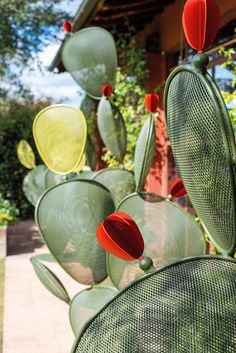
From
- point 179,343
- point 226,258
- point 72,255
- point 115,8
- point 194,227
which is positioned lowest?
point 72,255

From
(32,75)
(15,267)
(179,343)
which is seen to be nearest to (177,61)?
(15,267)

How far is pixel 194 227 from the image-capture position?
2082 mm

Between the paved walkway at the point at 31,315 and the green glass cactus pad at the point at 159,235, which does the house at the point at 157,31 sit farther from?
the green glass cactus pad at the point at 159,235

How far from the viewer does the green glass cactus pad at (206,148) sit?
3.29 feet

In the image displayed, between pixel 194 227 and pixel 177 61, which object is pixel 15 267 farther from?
pixel 194 227

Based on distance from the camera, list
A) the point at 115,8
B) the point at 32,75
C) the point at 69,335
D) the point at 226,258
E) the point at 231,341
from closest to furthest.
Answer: the point at 231,341
the point at 226,258
the point at 69,335
the point at 115,8
the point at 32,75

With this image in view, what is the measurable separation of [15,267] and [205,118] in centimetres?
451

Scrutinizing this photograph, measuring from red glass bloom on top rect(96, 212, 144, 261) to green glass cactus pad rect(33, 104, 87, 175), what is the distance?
138cm

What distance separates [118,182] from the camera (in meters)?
2.87

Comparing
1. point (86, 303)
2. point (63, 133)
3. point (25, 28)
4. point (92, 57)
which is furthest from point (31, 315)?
point (25, 28)

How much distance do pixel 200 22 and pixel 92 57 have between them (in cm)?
193

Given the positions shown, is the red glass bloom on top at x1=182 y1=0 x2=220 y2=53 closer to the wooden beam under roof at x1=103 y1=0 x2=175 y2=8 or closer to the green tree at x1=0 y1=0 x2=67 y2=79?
the wooden beam under roof at x1=103 y1=0 x2=175 y2=8

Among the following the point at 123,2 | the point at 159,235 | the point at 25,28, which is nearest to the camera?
the point at 159,235

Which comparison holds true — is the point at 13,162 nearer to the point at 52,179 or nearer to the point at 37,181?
the point at 37,181
